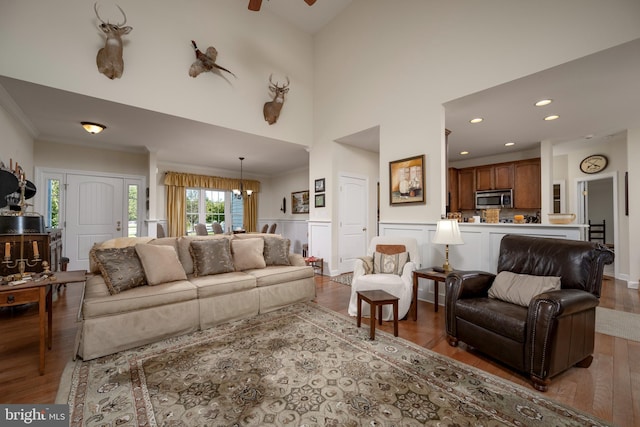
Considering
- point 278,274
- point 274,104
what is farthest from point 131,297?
point 274,104

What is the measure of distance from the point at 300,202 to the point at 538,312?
6320mm

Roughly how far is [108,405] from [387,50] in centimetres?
512

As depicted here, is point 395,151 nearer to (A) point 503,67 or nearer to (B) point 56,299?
(A) point 503,67

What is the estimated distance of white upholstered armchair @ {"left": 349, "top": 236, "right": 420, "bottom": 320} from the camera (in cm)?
287

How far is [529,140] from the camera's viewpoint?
4910 mm

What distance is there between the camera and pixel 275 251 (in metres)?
3.63

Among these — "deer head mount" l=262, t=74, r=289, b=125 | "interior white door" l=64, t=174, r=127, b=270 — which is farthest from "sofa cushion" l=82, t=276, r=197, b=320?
"interior white door" l=64, t=174, r=127, b=270

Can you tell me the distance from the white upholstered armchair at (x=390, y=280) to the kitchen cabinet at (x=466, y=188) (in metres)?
3.78

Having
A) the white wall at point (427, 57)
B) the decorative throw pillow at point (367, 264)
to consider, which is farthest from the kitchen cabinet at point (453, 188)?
the decorative throw pillow at point (367, 264)

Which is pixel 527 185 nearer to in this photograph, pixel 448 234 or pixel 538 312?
pixel 448 234

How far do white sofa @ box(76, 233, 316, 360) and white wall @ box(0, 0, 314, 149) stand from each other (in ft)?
6.64

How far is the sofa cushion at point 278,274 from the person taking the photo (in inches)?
123

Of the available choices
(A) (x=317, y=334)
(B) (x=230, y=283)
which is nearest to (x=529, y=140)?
(A) (x=317, y=334)

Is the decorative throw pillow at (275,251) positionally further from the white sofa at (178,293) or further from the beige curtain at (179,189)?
the beige curtain at (179,189)
